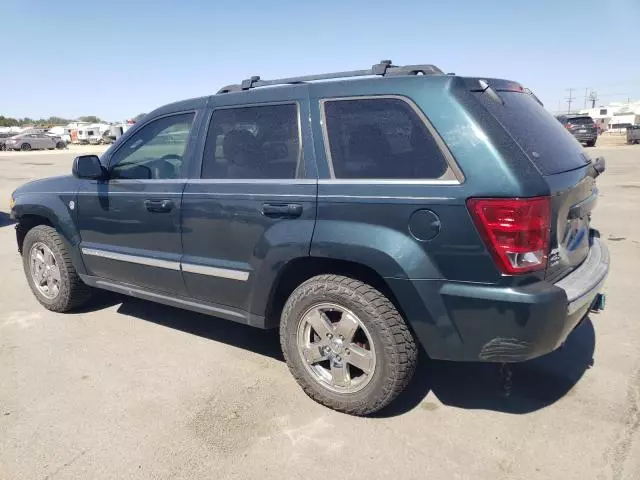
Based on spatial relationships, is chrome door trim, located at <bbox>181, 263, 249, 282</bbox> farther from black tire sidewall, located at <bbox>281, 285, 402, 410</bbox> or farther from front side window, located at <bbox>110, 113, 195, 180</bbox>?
front side window, located at <bbox>110, 113, 195, 180</bbox>

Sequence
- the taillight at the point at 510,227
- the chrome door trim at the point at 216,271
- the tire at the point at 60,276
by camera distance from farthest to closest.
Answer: the tire at the point at 60,276
the chrome door trim at the point at 216,271
the taillight at the point at 510,227

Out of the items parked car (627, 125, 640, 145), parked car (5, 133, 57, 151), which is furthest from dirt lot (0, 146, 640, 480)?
parked car (5, 133, 57, 151)

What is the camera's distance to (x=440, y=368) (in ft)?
12.1

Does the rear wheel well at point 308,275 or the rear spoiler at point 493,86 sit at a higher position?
the rear spoiler at point 493,86

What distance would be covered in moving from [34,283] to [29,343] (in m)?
0.99

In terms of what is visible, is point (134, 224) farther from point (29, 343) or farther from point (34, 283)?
point (34, 283)

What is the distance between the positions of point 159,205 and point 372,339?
1.83 meters

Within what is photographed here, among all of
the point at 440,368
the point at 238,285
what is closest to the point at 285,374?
the point at 238,285

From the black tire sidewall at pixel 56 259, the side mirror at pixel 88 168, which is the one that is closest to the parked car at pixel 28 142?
the black tire sidewall at pixel 56 259

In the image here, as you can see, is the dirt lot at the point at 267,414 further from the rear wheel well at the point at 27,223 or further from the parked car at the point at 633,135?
the parked car at the point at 633,135

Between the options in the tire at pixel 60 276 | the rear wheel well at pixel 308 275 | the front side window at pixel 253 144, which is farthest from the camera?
the tire at pixel 60 276

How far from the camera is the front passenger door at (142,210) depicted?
378cm

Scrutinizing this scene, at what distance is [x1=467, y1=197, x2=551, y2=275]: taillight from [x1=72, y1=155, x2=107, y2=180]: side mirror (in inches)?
114

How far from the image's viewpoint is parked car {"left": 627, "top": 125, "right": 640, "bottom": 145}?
104ft
